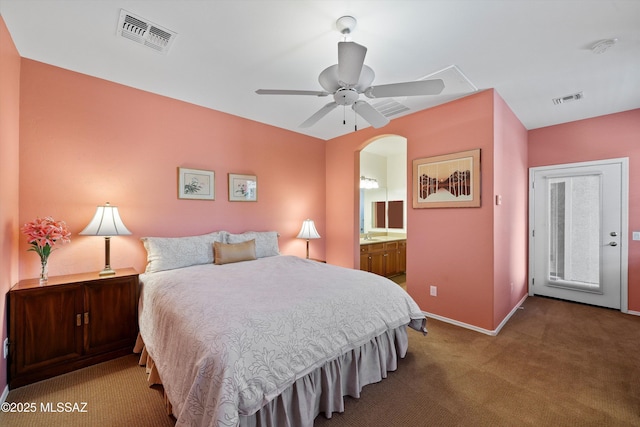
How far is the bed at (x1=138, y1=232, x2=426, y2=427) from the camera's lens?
1.33m

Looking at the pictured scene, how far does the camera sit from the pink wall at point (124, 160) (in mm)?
2496

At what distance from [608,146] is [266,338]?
5.02m

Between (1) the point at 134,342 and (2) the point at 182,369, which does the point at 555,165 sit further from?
(1) the point at 134,342

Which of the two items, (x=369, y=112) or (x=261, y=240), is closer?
(x=369, y=112)

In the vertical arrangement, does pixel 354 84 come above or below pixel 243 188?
above

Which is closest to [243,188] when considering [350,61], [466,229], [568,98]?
[350,61]

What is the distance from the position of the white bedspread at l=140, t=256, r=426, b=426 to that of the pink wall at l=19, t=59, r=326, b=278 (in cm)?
84

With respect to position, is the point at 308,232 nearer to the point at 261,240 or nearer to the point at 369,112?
the point at 261,240

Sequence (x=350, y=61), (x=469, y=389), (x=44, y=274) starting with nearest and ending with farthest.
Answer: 1. (x=350, y=61)
2. (x=469, y=389)
3. (x=44, y=274)

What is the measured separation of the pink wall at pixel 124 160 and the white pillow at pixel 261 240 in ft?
0.99

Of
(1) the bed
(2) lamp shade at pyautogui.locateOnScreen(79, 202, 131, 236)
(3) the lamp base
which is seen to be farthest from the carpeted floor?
(2) lamp shade at pyautogui.locateOnScreen(79, 202, 131, 236)

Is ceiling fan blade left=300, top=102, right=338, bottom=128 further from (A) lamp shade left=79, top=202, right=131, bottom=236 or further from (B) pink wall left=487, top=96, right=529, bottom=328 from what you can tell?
(A) lamp shade left=79, top=202, right=131, bottom=236

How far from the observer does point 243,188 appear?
3896 mm

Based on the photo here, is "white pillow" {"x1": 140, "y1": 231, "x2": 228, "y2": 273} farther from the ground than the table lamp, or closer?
closer
